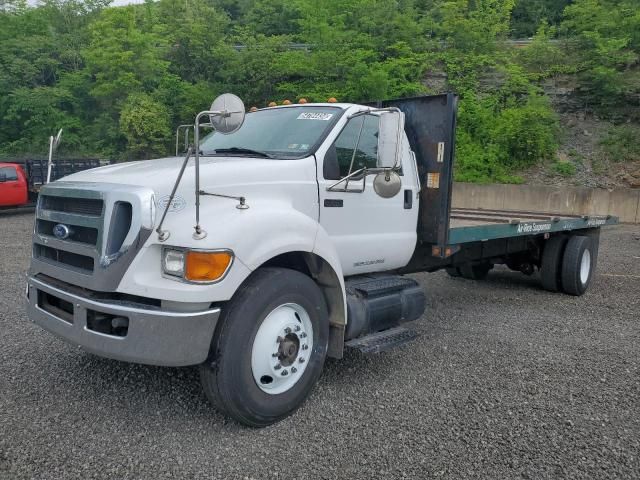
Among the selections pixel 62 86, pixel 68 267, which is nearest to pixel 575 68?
pixel 68 267

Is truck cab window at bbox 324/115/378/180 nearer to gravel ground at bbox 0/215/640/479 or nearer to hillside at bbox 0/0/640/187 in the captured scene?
gravel ground at bbox 0/215/640/479

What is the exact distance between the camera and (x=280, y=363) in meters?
3.51

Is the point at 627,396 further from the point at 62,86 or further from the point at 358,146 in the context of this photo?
the point at 62,86

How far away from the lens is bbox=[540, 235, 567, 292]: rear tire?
761 cm

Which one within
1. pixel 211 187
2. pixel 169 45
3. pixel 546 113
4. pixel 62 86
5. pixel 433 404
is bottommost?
pixel 433 404

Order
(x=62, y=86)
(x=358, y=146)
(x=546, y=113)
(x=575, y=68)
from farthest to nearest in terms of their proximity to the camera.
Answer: (x=62, y=86), (x=575, y=68), (x=546, y=113), (x=358, y=146)

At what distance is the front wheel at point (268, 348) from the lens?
3.20 m

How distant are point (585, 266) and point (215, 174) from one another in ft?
20.6

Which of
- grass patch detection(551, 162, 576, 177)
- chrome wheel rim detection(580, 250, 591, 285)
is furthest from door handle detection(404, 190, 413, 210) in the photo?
grass patch detection(551, 162, 576, 177)

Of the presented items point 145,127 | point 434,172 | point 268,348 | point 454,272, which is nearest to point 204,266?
point 268,348

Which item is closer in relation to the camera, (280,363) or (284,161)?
(280,363)

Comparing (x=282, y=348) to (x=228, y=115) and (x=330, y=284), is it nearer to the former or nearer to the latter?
(x=330, y=284)

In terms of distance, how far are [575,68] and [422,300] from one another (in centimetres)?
2048

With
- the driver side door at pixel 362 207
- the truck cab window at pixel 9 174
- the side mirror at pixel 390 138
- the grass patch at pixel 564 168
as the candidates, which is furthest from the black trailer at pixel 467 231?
the truck cab window at pixel 9 174
